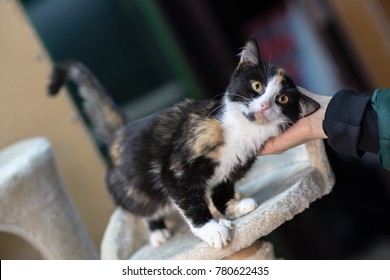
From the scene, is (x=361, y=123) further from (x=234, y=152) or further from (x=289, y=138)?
(x=234, y=152)

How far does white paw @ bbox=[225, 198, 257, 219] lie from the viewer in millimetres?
1158

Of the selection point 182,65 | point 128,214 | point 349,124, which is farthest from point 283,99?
point 182,65

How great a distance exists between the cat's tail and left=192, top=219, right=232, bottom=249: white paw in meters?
0.68

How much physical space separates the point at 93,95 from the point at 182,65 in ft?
2.74

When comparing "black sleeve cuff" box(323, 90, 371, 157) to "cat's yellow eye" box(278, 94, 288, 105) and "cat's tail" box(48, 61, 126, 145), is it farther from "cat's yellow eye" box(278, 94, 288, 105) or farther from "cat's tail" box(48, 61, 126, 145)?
"cat's tail" box(48, 61, 126, 145)

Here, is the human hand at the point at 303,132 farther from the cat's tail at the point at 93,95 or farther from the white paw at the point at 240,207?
the cat's tail at the point at 93,95

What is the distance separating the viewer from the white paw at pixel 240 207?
3.80 feet

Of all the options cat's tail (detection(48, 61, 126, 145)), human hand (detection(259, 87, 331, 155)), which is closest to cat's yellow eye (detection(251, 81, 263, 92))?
human hand (detection(259, 87, 331, 155))

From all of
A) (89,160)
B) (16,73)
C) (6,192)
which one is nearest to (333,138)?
(6,192)

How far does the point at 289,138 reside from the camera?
113 cm

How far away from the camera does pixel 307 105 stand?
1110 millimetres

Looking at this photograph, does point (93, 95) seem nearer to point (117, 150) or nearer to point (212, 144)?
point (117, 150)
